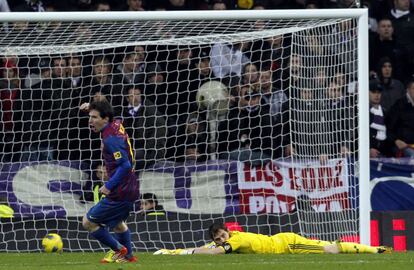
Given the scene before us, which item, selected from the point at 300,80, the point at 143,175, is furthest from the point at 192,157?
the point at 300,80

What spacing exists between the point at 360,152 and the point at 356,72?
1.70 meters

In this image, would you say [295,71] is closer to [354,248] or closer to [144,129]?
[144,129]

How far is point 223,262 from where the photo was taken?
1205cm

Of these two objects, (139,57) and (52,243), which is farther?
(139,57)

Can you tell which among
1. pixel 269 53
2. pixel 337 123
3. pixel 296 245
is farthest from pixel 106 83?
pixel 296 245

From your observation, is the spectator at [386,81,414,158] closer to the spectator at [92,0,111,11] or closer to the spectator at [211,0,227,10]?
the spectator at [211,0,227,10]

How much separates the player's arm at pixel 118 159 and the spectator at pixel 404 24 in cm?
810

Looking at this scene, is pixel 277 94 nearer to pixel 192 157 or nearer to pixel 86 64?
pixel 192 157

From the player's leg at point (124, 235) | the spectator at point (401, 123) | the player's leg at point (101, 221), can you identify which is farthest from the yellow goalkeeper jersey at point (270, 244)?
the spectator at point (401, 123)

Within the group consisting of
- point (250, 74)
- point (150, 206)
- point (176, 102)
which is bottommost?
point (150, 206)

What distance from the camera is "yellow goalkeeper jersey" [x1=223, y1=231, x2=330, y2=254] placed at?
13781 mm

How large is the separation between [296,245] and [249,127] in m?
2.45

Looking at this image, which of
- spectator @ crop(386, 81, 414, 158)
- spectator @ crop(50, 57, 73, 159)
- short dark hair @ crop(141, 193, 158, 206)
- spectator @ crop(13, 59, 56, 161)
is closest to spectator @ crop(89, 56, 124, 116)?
spectator @ crop(50, 57, 73, 159)

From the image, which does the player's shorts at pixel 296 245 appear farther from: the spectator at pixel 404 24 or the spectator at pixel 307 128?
the spectator at pixel 404 24
